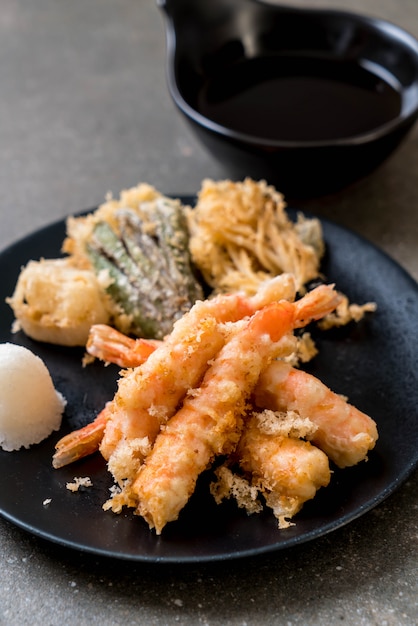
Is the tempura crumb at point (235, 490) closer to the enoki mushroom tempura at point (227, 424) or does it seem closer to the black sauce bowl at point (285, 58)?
the enoki mushroom tempura at point (227, 424)

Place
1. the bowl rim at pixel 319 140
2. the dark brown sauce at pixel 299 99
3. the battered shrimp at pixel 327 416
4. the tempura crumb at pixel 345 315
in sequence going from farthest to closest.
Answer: the dark brown sauce at pixel 299 99
the bowl rim at pixel 319 140
the tempura crumb at pixel 345 315
the battered shrimp at pixel 327 416

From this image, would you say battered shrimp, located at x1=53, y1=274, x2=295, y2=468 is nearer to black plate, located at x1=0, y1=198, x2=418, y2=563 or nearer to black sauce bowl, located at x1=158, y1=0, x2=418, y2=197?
black plate, located at x1=0, y1=198, x2=418, y2=563

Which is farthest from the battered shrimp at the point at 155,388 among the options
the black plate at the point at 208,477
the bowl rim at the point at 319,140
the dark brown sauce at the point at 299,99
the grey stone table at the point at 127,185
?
the dark brown sauce at the point at 299,99

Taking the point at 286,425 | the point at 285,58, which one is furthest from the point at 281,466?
the point at 285,58

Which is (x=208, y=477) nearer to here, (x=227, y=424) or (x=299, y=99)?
(x=227, y=424)

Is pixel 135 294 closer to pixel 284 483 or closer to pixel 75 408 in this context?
pixel 75 408

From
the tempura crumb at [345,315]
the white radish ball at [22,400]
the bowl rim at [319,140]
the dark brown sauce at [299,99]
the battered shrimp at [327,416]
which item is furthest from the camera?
the dark brown sauce at [299,99]

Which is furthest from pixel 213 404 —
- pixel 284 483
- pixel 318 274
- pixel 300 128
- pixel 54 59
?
pixel 54 59

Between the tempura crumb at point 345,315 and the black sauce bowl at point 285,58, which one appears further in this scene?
the black sauce bowl at point 285,58
